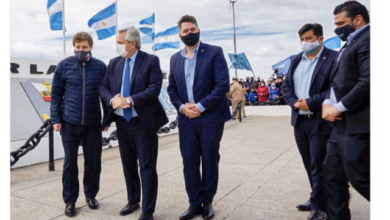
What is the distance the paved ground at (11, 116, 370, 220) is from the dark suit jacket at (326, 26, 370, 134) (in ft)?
4.74

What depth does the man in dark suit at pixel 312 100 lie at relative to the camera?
3260mm

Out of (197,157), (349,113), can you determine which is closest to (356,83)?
(349,113)

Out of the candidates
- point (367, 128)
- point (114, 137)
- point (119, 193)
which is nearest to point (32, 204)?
point (119, 193)

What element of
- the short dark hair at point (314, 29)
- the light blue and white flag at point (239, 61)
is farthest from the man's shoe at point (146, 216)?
the light blue and white flag at point (239, 61)

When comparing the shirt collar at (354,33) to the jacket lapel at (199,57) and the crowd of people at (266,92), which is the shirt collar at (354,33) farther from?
the crowd of people at (266,92)

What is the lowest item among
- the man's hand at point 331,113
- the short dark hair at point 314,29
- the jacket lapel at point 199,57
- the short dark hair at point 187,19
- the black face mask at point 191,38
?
the man's hand at point 331,113

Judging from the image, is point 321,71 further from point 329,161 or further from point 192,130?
point 192,130

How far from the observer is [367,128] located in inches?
88.0

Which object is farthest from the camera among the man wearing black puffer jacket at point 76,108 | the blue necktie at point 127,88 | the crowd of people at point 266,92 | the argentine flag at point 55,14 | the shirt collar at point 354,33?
the crowd of people at point 266,92

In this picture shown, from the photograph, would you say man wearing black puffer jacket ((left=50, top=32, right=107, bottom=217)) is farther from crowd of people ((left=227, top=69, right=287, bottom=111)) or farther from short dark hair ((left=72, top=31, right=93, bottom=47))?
crowd of people ((left=227, top=69, right=287, bottom=111))

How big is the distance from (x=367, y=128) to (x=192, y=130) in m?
1.74

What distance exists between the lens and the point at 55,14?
11109mm

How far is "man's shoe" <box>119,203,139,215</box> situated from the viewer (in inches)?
138

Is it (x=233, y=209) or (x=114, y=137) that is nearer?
(x=233, y=209)
